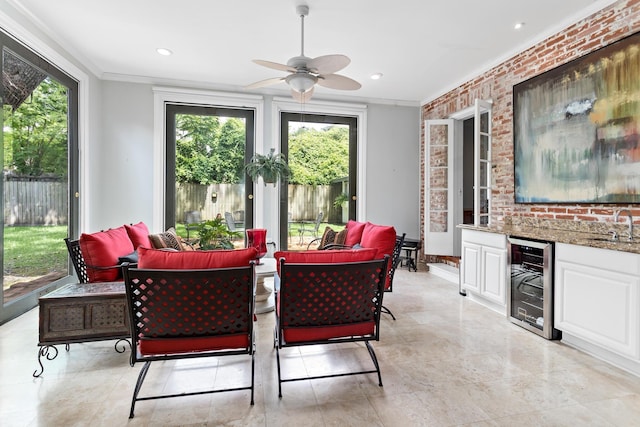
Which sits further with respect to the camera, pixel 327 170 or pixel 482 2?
pixel 327 170

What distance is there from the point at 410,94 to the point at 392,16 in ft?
8.33

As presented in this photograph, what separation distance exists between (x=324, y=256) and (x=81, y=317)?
1740 mm

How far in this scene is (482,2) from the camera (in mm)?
2943

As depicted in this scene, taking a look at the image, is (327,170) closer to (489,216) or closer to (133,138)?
(489,216)

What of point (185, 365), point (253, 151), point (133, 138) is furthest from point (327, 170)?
point (185, 365)

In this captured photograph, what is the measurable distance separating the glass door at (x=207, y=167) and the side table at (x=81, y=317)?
281cm

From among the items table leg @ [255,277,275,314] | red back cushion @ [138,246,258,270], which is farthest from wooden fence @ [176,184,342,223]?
red back cushion @ [138,246,258,270]

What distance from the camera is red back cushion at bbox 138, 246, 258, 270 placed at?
174 centimetres

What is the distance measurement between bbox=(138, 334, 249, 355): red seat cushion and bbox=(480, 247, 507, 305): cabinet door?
2.72 metres

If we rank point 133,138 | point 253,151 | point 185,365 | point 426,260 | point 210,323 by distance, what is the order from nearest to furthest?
point 210,323, point 185,365, point 133,138, point 253,151, point 426,260

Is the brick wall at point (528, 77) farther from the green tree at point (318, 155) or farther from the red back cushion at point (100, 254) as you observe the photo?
the red back cushion at point (100, 254)

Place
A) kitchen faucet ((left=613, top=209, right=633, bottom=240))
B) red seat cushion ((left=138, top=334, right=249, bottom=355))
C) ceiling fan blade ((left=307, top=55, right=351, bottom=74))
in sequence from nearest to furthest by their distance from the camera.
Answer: red seat cushion ((left=138, top=334, right=249, bottom=355)) < kitchen faucet ((left=613, top=209, right=633, bottom=240)) < ceiling fan blade ((left=307, top=55, right=351, bottom=74))

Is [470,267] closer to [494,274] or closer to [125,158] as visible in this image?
[494,274]

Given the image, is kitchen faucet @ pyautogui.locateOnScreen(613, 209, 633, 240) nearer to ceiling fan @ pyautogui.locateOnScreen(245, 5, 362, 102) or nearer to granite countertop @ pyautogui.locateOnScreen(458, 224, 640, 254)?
granite countertop @ pyautogui.locateOnScreen(458, 224, 640, 254)
